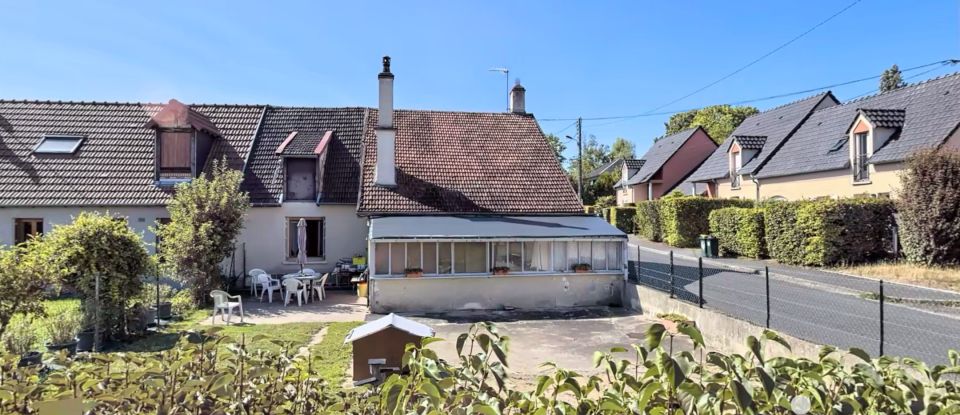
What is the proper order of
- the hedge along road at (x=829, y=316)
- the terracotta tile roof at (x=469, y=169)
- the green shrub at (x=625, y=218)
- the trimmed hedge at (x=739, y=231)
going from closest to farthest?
1. the hedge along road at (x=829, y=316)
2. the terracotta tile roof at (x=469, y=169)
3. the trimmed hedge at (x=739, y=231)
4. the green shrub at (x=625, y=218)

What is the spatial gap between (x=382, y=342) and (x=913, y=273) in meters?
18.6

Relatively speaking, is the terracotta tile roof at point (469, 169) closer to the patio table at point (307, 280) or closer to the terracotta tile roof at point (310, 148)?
the terracotta tile roof at point (310, 148)

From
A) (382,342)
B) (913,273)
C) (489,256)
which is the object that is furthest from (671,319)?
(913,273)

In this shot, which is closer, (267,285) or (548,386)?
(548,386)

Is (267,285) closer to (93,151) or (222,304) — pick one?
(222,304)

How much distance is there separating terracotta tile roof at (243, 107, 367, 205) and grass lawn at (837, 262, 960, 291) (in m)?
18.9

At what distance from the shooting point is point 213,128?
21.8m

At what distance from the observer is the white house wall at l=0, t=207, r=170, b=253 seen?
18.5 metres

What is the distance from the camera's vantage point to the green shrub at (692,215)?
27.9m

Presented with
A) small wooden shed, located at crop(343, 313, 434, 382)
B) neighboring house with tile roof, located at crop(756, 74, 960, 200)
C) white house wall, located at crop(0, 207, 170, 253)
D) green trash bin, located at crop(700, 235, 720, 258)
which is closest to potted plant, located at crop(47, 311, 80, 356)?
white house wall, located at crop(0, 207, 170, 253)

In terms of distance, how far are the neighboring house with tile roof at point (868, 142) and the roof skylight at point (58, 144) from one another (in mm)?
33529

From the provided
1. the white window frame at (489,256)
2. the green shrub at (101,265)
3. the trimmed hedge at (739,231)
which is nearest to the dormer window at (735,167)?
the trimmed hedge at (739,231)

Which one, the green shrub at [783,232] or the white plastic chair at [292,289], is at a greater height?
the green shrub at [783,232]

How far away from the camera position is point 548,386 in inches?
78.2
